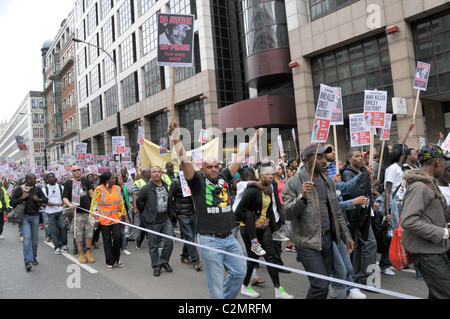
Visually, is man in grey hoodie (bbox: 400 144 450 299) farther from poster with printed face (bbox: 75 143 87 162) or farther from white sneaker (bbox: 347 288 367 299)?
poster with printed face (bbox: 75 143 87 162)

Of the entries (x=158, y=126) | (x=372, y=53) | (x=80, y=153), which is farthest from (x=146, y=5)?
(x=372, y=53)

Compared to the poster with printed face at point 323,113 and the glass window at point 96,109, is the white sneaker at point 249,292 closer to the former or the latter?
the poster with printed face at point 323,113

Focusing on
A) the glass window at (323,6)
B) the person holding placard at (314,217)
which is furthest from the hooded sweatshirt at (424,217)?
the glass window at (323,6)

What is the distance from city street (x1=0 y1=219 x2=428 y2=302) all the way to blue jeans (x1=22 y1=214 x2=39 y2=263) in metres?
0.28

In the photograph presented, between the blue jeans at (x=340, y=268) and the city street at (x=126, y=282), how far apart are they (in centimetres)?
68

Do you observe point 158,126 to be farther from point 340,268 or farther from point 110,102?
point 340,268

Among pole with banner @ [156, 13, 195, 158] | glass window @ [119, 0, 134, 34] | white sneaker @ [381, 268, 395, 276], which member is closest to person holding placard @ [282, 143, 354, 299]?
pole with banner @ [156, 13, 195, 158]

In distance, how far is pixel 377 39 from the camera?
58.3ft

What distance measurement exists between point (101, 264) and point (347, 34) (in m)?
16.0

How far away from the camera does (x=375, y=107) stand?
721cm

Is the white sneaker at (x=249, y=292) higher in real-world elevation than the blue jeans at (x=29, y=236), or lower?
lower

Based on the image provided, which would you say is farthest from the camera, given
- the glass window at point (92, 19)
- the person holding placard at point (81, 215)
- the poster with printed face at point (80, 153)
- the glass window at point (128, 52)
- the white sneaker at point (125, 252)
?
the glass window at point (92, 19)

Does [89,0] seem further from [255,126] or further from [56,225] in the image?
[56,225]

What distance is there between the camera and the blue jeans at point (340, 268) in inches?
163
